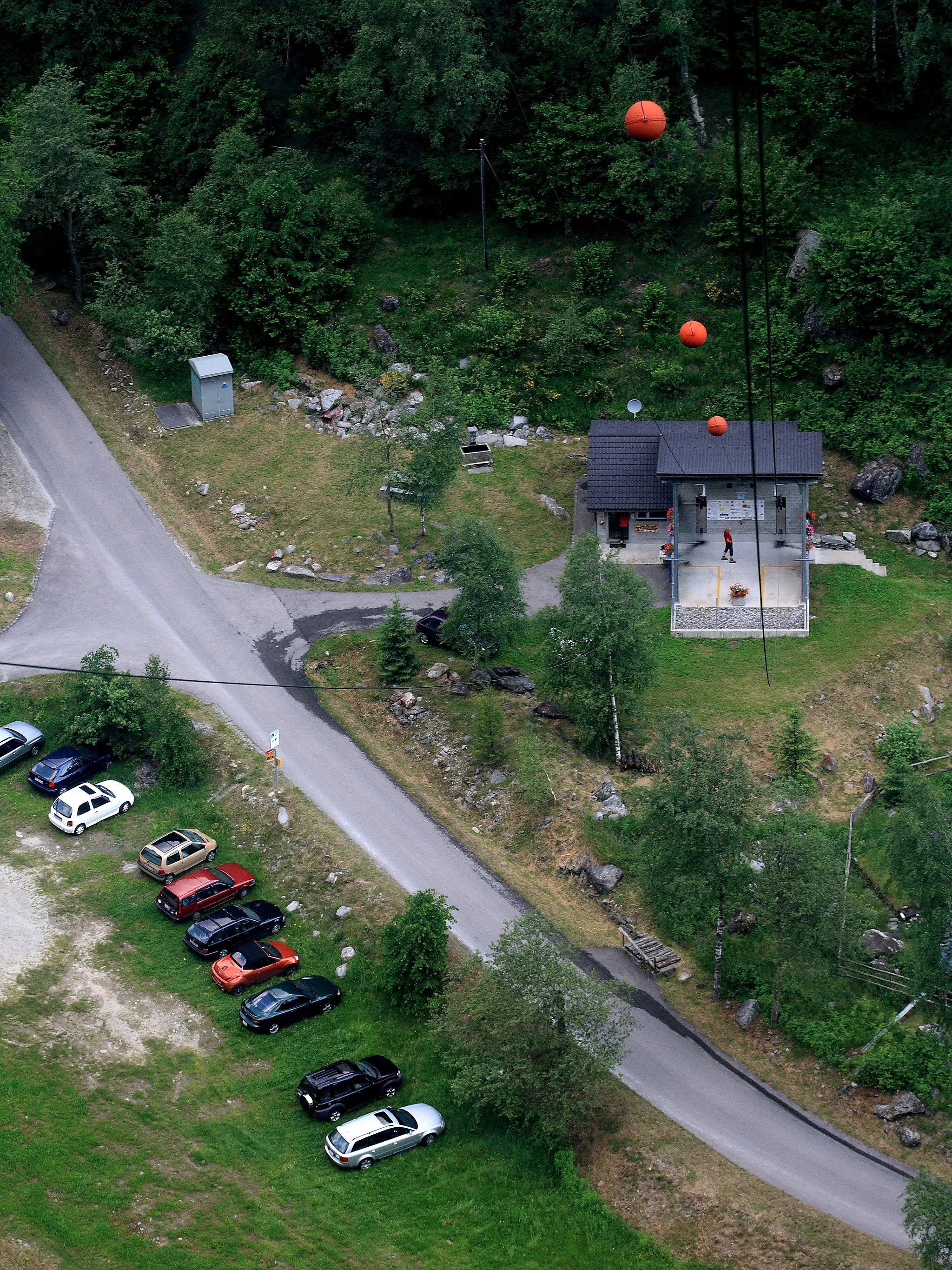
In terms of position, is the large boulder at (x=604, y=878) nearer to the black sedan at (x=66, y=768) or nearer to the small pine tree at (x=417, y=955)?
the small pine tree at (x=417, y=955)

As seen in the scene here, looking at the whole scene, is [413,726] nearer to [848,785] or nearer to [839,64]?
[848,785]

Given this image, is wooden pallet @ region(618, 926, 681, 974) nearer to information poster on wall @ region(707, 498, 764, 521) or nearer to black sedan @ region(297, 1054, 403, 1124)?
black sedan @ region(297, 1054, 403, 1124)

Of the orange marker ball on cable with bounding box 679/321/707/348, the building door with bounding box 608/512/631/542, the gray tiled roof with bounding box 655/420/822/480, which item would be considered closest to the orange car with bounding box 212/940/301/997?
the orange marker ball on cable with bounding box 679/321/707/348

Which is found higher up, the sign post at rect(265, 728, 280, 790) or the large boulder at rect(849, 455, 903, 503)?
the sign post at rect(265, 728, 280, 790)

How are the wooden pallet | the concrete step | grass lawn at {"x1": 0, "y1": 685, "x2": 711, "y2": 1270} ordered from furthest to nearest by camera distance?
the concrete step → the wooden pallet → grass lawn at {"x1": 0, "y1": 685, "x2": 711, "y2": 1270}

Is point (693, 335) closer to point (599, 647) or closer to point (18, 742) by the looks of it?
point (599, 647)
